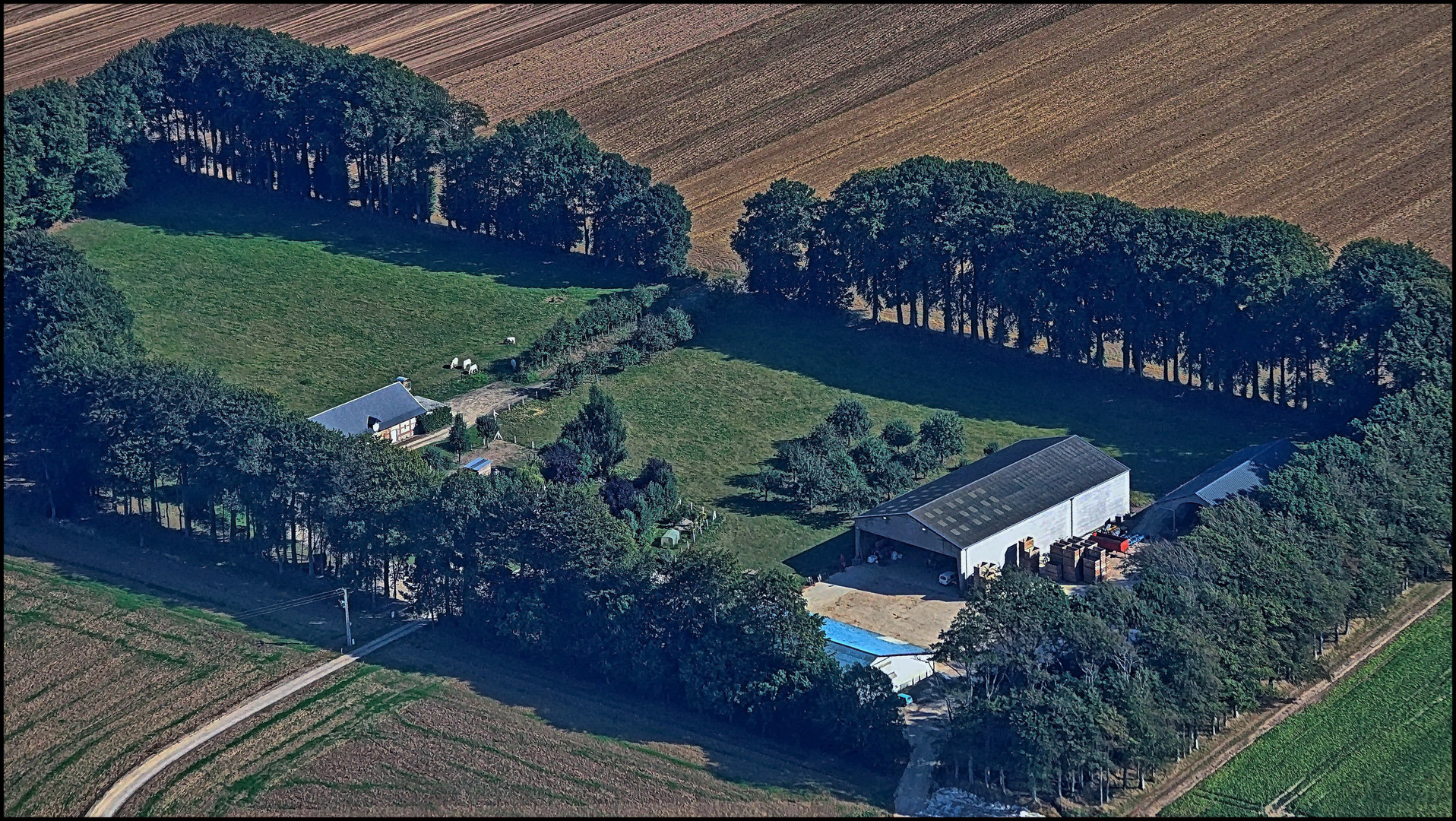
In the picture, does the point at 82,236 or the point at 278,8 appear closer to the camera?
the point at 82,236

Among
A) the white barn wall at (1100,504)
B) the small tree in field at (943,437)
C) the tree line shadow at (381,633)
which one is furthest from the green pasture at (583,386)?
the tree line shadow at (381,633)

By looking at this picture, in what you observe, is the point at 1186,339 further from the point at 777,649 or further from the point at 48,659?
the point at 48,659

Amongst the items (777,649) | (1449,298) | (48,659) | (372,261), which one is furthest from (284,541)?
(1449,298)

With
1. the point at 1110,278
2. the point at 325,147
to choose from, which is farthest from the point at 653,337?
the point at 325,147

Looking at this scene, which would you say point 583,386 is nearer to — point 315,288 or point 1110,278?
point 315,288

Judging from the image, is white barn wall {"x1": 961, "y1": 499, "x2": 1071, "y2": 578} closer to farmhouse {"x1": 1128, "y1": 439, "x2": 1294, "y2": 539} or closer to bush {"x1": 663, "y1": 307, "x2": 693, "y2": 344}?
farmhouse {"x1": 1128, "y1": 439, "x2": 1294, "y2": 539}

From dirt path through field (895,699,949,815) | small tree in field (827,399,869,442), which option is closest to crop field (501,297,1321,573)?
small tree in field (827,399,869,442)

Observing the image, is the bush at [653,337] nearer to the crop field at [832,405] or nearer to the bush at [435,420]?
the crop field at [832,405]
